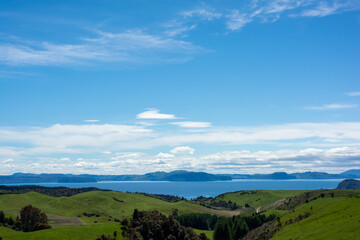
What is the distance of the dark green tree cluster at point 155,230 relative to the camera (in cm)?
10475

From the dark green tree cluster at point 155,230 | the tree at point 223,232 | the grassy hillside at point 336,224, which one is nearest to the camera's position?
the grassy hillside at point 336,224

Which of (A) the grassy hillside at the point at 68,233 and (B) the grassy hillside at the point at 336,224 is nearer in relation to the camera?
(B) the grassy hillside at the point at 336,224

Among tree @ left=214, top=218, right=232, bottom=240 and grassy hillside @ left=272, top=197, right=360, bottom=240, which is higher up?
grassy hillside @ left=272, top=197, right=360, bottom=240

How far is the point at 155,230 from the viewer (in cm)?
10506

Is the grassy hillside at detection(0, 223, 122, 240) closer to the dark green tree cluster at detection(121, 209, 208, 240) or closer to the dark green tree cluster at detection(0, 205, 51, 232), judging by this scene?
the dark green tree cluster at detection(121, 209, 208, 240)

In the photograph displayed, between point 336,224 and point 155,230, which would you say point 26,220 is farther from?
point 336,224

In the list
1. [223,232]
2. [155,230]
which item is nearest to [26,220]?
[155,230]

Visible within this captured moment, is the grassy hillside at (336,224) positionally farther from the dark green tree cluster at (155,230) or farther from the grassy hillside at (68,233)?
the grassy hillside at (68,233)

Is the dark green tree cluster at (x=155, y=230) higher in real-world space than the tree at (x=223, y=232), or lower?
higher

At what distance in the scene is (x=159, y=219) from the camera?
109 metres

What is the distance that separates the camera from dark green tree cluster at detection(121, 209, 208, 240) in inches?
4124

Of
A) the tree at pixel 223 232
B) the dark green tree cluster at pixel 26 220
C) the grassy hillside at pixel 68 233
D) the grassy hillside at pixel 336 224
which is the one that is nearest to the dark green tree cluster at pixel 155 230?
the grassy hillside at pixel 68 233

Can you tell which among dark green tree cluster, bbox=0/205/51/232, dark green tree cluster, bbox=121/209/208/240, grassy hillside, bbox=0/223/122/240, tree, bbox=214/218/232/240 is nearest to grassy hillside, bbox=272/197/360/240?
dark green tree cluster, bbox=121/209/208/240

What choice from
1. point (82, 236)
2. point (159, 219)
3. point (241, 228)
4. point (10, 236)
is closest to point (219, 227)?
point (241, 228)
